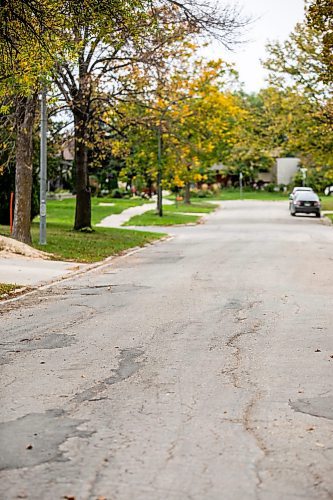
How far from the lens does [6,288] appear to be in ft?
54.2

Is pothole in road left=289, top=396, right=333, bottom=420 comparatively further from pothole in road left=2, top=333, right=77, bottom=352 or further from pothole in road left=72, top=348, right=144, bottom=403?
pothole in road left=2, top=333, right=77, bottom=352

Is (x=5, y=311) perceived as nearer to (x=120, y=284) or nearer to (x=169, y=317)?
(x=169, y=317)

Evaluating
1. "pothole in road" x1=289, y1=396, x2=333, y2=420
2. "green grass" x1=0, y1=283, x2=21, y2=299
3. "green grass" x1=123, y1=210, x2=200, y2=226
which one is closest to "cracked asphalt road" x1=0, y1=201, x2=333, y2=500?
"pothole in road" x1=289, y1=396, x2=333, y2=420

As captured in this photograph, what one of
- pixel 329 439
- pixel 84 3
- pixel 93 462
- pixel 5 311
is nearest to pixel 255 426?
pixel 329 439

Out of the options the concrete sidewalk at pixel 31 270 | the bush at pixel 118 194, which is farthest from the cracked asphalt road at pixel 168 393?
the bush at pixel 118 194

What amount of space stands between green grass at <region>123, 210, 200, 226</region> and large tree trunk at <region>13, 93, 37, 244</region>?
17.7 metres

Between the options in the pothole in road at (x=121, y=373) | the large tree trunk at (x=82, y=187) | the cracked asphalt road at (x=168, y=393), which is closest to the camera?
the cracked asphalt road at (x=168, y=393)

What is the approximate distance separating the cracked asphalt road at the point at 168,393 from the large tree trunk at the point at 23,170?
27.5 feet

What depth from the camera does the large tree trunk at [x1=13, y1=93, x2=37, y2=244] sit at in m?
24.9

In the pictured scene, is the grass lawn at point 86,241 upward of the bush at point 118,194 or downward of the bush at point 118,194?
downward

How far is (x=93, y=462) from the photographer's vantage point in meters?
5.82

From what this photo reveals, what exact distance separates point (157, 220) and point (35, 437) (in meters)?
39.1

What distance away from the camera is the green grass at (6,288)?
15923 mm

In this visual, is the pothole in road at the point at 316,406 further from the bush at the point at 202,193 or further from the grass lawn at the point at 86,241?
the bush at the point at 202,193
